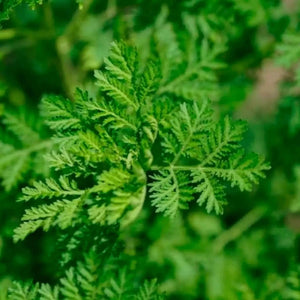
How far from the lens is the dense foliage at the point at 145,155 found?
151cm

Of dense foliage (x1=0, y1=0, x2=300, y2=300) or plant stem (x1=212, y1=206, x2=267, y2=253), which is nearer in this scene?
dense foliage (x1=0, y1=0, x2=300, y2=300)

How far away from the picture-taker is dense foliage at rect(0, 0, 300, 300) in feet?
4.95

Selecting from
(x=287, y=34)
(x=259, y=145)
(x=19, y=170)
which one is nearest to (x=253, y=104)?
(x=259, y=145)

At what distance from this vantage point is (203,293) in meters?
2.60

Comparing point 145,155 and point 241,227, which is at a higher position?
point 145,155

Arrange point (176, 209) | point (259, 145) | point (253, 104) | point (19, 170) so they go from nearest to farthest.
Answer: point (176, 209) < point (19, 170) < point (259, 145) < point (253, 104)

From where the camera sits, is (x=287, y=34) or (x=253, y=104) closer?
(x=287, y=34)

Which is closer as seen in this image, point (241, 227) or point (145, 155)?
point (145, 155)

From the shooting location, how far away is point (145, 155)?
4.93 ft

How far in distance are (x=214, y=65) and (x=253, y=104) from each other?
2.18 metres

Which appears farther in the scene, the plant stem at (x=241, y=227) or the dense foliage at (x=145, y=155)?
the plant stem at (x=241, y=227)

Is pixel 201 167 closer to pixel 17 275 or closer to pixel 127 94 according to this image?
pixel 127 94

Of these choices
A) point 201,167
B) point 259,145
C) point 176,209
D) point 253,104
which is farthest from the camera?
point 253,104

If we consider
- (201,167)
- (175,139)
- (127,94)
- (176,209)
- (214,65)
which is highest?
(214,65)
